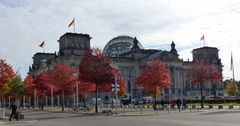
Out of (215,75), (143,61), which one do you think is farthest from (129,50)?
(215,75)

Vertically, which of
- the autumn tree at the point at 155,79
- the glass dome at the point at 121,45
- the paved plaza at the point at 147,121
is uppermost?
the glass dome at the point at 121,45

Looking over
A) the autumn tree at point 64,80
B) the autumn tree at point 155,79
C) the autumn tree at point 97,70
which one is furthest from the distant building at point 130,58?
the autumn tree at point 97,70

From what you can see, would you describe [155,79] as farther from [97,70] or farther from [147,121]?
[147,121]

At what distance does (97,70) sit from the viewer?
226 feet

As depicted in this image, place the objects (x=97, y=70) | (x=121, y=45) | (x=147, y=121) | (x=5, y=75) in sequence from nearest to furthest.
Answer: (x=147, y=121)
(x=97, y=70)
(x=5, y=75)
(x=121, y=45)

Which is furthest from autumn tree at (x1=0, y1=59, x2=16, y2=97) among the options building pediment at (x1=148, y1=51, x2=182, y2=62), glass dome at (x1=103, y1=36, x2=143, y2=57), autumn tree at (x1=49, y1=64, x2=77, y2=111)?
glass dome at (x1=103, y1=36, x2=143, y2=57)

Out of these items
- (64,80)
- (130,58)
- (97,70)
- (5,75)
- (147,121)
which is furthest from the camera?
(130,58)

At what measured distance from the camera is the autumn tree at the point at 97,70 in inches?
2704

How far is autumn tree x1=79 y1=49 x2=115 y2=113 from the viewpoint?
2704 inches

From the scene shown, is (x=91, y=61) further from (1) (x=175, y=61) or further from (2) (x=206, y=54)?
(2) (x=206, y=54)

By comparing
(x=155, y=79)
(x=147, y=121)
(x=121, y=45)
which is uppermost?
(x=121, y=45)

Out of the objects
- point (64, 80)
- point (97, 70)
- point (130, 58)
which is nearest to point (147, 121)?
point (97, 70)

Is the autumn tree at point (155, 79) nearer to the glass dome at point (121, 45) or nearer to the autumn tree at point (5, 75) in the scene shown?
the autumn tree at point (5, 75)

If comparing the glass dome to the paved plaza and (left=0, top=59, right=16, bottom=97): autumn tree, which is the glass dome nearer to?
(left=0, top=59, right=16, bottom=97): autumn tree
